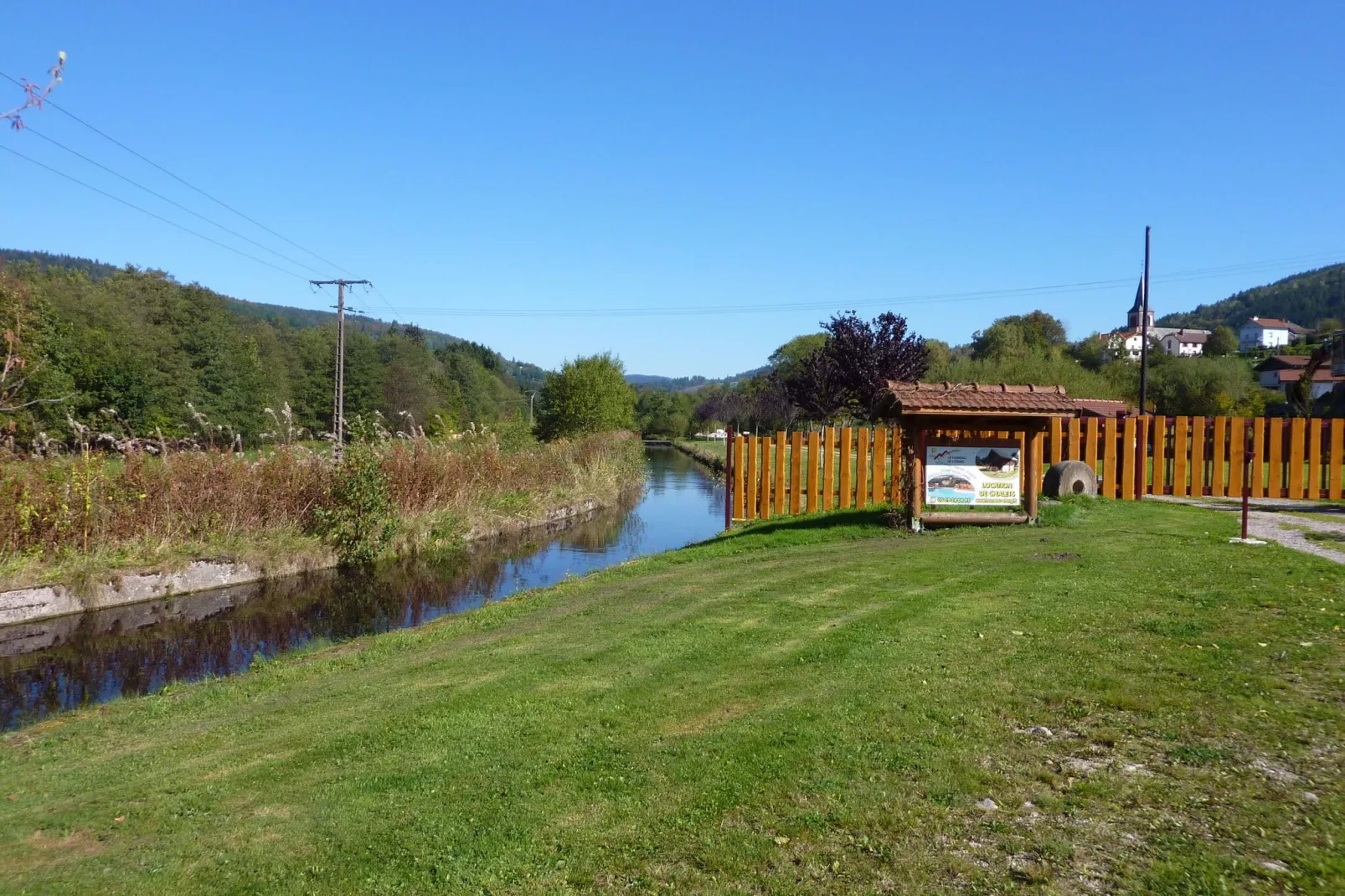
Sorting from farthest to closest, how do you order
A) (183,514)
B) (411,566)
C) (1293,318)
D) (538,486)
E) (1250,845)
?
(1293,318)
(538,486)
(411,566)
(183,514)
(1250,845)

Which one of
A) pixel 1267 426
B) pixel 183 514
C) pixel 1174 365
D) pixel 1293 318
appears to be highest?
pixel 1293 318

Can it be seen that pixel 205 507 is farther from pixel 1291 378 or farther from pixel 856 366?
pixel 1291 378

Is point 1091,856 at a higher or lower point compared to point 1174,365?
lower

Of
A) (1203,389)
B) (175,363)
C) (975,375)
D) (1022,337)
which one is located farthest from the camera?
(1022,337)

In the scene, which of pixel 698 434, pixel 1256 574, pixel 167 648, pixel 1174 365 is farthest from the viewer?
pixel 698 434

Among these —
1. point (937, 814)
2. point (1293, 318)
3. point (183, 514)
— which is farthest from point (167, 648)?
point (1293, 318)

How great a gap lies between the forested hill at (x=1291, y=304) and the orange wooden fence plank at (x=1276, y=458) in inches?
6773

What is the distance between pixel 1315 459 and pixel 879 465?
839cm

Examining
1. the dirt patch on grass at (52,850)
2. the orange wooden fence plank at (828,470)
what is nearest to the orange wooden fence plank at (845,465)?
the orange wooden fence plank at (828,470)

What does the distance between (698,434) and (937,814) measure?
3870 inches

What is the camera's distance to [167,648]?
11.7 metres

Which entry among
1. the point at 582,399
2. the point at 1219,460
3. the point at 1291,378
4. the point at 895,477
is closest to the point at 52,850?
the point at 895,477

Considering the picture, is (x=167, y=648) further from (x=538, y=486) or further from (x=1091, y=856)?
(x=538, y=486)

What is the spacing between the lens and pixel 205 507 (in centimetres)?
1628
